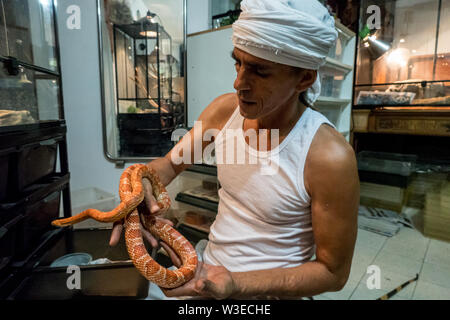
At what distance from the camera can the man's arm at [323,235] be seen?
2.51 feet

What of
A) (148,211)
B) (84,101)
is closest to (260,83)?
(148,211)

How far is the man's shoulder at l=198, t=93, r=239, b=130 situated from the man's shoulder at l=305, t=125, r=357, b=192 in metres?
0.39

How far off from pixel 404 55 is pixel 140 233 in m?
3.96

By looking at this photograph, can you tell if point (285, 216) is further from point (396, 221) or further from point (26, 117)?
point (396, 221)

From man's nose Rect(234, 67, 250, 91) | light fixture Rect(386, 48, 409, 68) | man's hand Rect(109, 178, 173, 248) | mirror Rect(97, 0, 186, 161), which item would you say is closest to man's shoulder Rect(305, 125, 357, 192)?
man's nose Rect(234, 67, 250, 91)

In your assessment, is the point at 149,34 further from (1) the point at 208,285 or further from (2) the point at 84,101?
(1) the point at 208,285

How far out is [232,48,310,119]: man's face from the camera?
2.57 feet

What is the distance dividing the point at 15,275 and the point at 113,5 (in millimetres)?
2306

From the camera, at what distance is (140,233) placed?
852mm

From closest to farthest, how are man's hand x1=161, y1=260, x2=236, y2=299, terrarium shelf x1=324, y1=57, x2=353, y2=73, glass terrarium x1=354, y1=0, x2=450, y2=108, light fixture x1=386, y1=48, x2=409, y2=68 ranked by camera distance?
man's hand x1=161, y1=260, x2=236, y2=299, terrarium shelf x1=324, y1=57, x2=353, y2=73, glass terrarium x1=354, y1=0, x2=450, y2=108, light fixture x1=386, y1=48, x2=409, y2=68

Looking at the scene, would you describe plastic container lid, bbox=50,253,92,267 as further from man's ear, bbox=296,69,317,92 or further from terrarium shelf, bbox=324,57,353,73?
terrarium shelf, bbox=324,57,353,73

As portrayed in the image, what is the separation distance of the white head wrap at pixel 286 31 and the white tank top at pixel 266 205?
21 centimetres

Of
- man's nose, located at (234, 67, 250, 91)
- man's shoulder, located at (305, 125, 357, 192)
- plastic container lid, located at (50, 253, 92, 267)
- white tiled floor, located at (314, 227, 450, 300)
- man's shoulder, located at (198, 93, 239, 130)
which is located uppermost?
man's nose, located at (234, 67, 250, 91)

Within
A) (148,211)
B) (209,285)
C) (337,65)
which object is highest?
(337,65)
